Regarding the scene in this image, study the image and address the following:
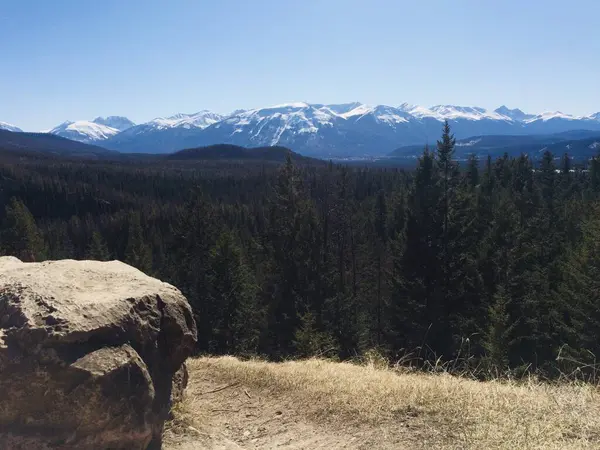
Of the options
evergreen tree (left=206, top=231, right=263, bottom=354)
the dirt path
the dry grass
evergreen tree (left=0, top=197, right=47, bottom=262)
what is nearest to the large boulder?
the dirt path

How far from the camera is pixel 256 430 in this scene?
763 cm

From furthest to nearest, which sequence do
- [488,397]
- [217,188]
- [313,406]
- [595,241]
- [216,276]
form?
1. [217,188]
2. [216,276]
3. [595,241]
4. [313,406]
5. [488,397]

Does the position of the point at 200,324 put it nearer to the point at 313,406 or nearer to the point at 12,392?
the point at 313,406

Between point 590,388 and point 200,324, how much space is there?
94.8ft

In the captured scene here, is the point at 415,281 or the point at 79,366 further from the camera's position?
the point at 415,281

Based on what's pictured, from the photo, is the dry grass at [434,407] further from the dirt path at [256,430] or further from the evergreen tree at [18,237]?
the evergreen tree at [18,237]

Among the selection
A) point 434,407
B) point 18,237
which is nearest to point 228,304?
point 434,407

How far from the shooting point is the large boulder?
532cm

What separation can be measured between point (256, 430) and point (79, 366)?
11.3 feet

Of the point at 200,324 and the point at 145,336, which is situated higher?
the point at 145,336

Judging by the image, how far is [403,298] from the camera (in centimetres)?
2697

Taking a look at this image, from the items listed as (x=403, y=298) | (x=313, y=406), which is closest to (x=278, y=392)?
(x=313, y=406)

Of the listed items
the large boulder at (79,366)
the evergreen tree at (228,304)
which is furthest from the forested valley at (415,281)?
the large boulder at (79,366)

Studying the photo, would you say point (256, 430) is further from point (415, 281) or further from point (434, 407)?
point (415, 281)
